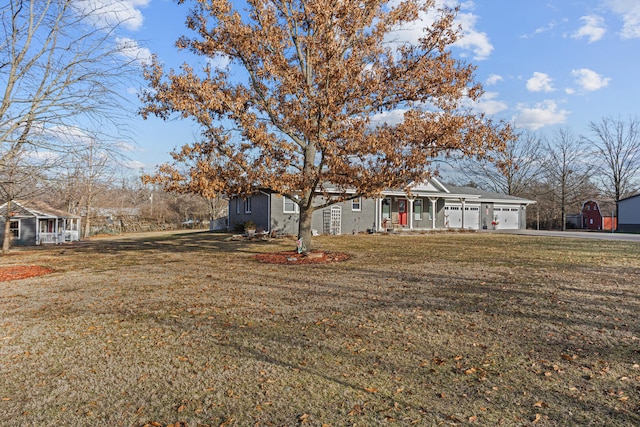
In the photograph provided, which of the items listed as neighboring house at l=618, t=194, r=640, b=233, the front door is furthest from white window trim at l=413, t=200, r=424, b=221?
neighboring house at l=618, t=194, r=640, b=233

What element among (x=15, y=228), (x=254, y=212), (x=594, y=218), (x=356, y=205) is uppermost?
(x=356, y=205)

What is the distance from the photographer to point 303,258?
1287 centimetres

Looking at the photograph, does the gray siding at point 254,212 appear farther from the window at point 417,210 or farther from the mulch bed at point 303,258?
the window at point 417,210

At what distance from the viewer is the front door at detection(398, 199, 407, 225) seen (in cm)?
2825

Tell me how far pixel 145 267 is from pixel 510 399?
10740 mm

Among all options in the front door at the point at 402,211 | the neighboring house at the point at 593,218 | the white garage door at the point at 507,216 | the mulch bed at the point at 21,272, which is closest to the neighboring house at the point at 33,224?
the mulch bed at the point at 21,272

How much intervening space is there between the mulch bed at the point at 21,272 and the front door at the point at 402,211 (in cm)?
2156

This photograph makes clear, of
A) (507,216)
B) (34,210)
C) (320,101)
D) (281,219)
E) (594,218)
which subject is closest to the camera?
(320,101)

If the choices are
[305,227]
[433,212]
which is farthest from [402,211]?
[305,227]

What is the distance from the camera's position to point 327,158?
1155 cm

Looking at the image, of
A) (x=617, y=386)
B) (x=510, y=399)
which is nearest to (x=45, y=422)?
→ (x=510, y=399)

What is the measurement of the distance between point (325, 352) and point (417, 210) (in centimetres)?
2581

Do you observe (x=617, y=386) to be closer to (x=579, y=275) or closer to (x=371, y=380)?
(x=371, y=380)

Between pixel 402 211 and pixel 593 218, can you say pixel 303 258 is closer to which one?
pixel 402 211
